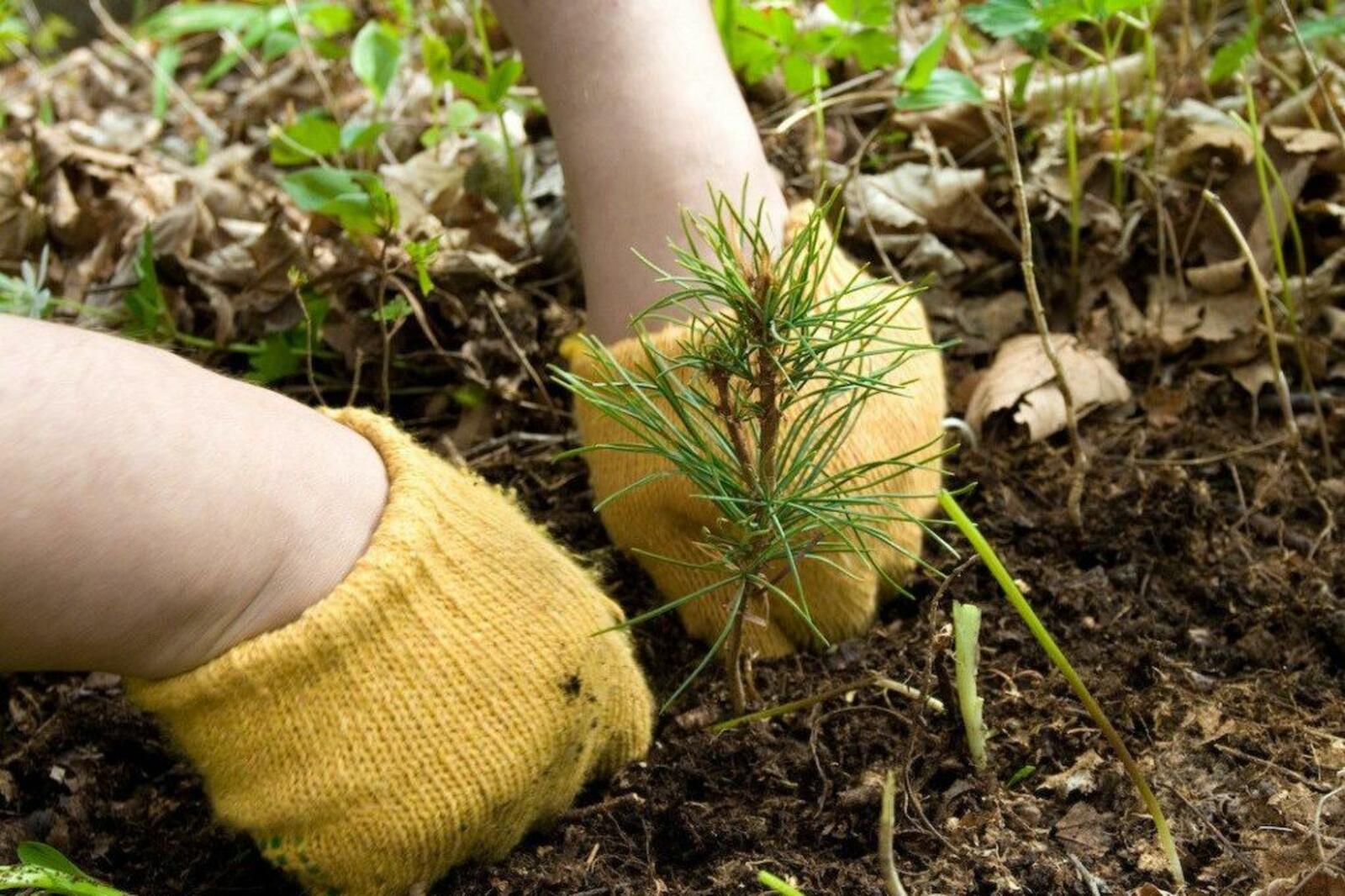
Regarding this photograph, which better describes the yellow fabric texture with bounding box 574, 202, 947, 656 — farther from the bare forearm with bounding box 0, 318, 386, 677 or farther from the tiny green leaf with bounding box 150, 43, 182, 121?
the tiny green leaf with bounding box 150, 43, 182, 121

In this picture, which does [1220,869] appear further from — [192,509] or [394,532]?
[192,509]

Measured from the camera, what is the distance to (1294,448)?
1.31m

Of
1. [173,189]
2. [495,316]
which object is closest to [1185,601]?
[495,316]

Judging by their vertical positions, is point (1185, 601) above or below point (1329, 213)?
below

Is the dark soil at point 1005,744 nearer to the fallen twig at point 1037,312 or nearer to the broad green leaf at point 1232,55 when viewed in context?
the fallen twig at point 1037,312

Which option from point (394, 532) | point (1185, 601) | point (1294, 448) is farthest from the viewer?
point (1294, 448)

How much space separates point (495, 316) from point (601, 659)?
1.83ft

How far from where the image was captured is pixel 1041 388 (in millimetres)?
1460

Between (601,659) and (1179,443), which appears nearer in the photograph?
(601,659)

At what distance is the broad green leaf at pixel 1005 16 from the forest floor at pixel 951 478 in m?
0.17

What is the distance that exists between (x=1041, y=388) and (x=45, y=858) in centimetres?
110

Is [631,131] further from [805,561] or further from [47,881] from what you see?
[47,881]

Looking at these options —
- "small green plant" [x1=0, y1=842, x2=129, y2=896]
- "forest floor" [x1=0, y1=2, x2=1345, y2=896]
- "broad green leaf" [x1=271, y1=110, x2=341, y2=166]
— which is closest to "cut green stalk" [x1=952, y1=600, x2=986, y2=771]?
"forest floor" [x1=0, y1=2, x2=1345, y2=896]

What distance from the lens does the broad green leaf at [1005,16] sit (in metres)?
1.34
